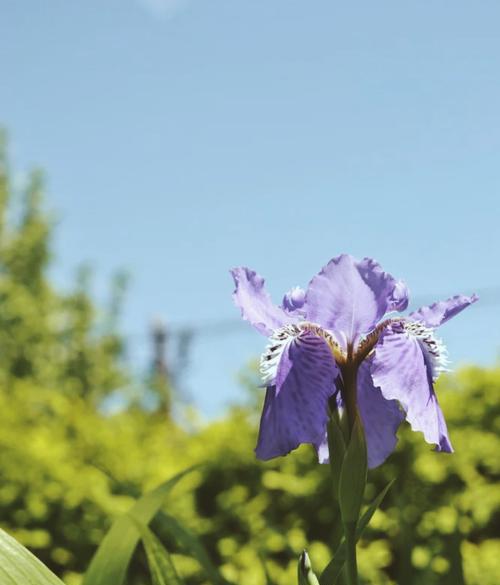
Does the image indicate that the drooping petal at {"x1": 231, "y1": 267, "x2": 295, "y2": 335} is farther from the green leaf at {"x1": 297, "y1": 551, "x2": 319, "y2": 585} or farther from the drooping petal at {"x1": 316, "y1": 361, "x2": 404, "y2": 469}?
the green leaf at {"x1": 297, "y1": 551, "x2": 319, "y2": 585}

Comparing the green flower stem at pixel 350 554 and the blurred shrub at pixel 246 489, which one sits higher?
the green flower stem at pixel 350 554

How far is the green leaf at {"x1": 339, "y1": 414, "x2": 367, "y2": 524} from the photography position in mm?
1449

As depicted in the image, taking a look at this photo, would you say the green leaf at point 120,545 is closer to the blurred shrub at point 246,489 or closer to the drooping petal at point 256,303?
the drooping petal at point 256,303

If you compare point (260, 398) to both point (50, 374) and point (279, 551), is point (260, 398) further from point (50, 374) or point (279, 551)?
point (50, 374)

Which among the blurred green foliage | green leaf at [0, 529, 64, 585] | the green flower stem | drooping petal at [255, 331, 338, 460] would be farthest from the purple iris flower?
the blurred green foliage

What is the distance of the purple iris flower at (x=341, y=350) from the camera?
4.85 ft

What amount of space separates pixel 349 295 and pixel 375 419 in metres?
0.28

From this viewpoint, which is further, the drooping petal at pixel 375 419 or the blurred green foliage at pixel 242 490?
the blurred green foliage at pixel 242 490

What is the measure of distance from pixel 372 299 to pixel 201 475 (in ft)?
8.62

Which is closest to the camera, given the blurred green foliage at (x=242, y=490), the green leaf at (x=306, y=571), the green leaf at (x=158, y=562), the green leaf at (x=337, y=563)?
the green leaf at (x=306, y=571)

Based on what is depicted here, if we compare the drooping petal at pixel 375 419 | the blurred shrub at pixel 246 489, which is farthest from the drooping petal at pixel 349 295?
the blurred shrub at pixel 246 489

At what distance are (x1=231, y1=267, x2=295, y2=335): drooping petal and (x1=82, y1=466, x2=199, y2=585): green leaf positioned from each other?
0.52m

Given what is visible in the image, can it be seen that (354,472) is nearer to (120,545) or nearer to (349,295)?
(349,295)

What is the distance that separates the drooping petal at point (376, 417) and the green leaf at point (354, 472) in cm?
18
